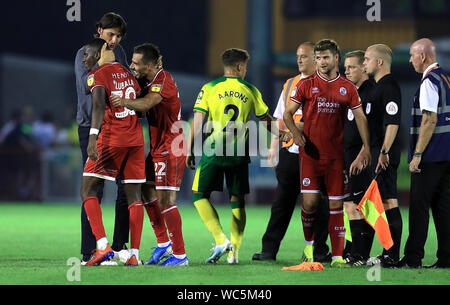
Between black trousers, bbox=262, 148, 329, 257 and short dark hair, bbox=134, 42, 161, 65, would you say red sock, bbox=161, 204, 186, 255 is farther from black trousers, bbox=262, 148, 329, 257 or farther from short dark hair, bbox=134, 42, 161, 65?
short dark hair, bbox=134, 42, 161, 65

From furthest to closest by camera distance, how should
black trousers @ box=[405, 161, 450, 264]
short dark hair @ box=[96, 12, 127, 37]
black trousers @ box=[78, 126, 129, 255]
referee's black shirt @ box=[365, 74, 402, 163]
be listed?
black trousers @ box=[78, 126, 129, 255] → referee's black shirt @ box=[365, 74, 402, 163] → black trousers @ box=[405, 161, 450, 264] → short dark hair @ box=[96, 12, 127, 37]

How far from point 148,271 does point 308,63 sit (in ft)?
9.34

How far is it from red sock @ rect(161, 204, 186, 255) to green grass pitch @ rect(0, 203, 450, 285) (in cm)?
22

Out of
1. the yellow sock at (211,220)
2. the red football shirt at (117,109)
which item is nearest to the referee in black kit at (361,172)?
the yellow sock at (211,220)

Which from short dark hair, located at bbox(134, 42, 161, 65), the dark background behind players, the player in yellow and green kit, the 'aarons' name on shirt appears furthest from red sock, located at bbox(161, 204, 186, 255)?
the dark background behind players

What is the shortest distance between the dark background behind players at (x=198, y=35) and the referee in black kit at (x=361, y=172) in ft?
42.7

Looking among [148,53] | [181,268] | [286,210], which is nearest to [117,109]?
[148,53]

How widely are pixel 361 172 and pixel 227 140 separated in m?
1.37

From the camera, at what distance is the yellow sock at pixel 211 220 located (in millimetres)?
9078

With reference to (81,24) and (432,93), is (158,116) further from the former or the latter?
(81,24)

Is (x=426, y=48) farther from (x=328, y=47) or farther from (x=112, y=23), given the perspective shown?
(x=112, y=23)

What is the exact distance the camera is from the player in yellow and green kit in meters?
9.09

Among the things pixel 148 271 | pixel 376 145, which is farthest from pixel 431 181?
pixel 148 271

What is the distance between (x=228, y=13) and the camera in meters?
30.0
